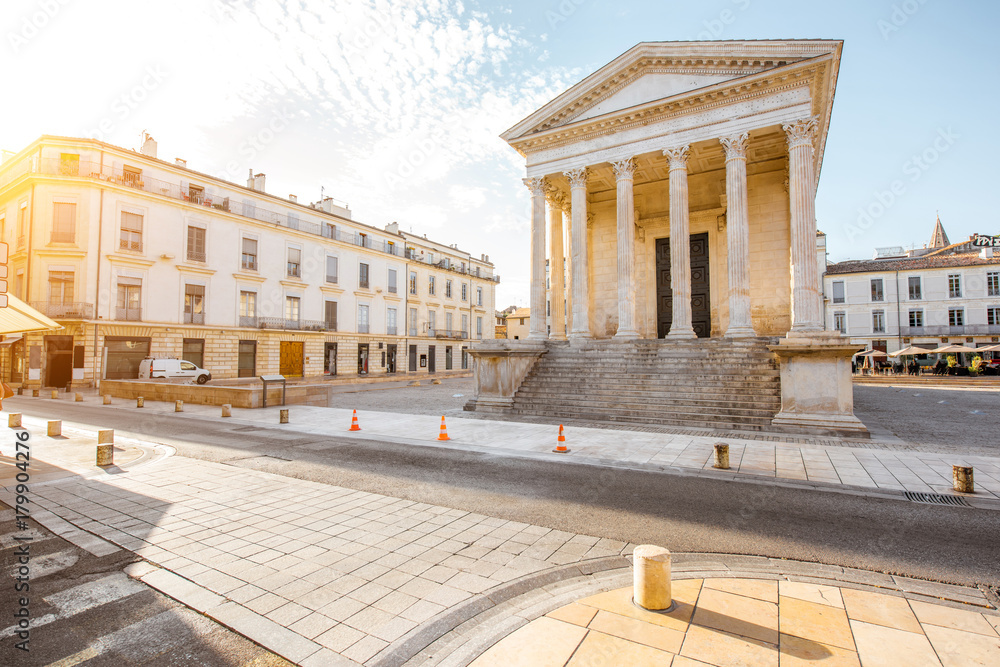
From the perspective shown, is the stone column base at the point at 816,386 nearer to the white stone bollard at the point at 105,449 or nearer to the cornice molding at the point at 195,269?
the white stone bollard at the point at 105,449

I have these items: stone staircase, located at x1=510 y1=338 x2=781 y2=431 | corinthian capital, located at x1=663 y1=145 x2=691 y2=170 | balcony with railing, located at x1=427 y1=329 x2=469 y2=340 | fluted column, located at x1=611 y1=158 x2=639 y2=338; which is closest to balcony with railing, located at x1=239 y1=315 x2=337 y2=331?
balcony with railing, located at x1=427 y1=329 x2=469 y2=340

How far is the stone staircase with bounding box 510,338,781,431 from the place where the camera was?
12719 millimetres

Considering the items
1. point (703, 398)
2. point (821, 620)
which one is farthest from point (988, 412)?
point (821, 620)

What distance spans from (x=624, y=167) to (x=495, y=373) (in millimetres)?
9965

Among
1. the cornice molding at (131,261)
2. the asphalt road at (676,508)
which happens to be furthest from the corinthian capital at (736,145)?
the cornice molding at (131,261)

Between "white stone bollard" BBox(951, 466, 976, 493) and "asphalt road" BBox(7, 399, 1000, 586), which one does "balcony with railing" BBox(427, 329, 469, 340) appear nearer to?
"asphalt road" BBox(7, 399, 1000, 586)

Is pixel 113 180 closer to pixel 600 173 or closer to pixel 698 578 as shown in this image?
pixel 600 173

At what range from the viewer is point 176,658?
9.59 ft

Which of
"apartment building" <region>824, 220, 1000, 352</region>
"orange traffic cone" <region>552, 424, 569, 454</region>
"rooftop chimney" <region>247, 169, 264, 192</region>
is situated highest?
"rooftop chimney" <region>247, 169, 264, 192</region>

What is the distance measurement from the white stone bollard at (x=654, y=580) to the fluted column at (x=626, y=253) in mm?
14814

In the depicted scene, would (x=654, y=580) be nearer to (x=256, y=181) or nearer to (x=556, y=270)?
(x=556, y=270)

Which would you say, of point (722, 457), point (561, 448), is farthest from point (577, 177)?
point (722, 457)

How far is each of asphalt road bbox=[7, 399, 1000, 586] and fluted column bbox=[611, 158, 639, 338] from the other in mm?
10379

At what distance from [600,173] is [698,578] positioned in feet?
63.5
